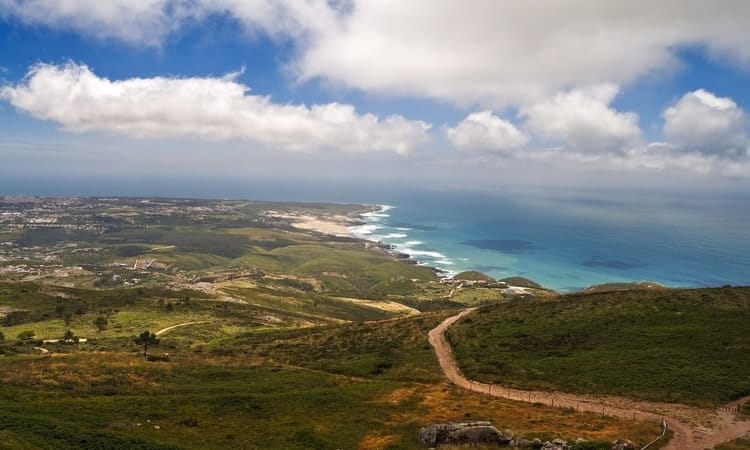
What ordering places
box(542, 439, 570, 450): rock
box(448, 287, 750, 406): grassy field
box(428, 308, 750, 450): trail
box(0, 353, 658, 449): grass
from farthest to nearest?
box(448, 287, 750, 406): grassy field → box(428, 308, 750, 450): trail → box(0, 353, 658, 449): grass → box(542, 439, 570, 450): rock

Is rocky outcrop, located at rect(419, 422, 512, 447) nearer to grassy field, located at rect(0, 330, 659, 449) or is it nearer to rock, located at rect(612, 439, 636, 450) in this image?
grassy field, located at rect(0, 330, 659, 449)

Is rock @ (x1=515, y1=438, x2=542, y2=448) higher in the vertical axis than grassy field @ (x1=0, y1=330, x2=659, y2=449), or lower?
higher

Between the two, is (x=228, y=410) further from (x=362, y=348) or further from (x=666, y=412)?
(x=666, y=412)

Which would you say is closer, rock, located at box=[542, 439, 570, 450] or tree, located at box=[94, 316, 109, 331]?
rock, located at box=[542, 439, 570, 450]

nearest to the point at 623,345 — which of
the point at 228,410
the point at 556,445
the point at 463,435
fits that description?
the point at 556,445

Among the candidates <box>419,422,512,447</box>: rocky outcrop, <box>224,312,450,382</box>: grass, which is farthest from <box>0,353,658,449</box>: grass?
<box>224,312,450,382</box>: grass

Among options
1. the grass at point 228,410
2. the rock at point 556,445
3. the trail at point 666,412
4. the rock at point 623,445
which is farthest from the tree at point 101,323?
the rock at point 623,445

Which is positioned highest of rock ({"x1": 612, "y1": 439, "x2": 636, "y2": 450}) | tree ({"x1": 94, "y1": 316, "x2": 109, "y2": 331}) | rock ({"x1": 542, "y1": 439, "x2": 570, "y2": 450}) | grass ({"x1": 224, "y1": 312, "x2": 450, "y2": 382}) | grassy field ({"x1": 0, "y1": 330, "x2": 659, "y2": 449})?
rock ({"x1": 612, "y1": 439, "x2": 636, "y2": 450})
